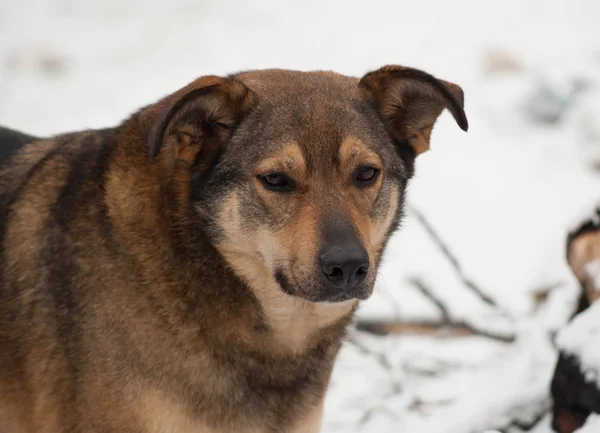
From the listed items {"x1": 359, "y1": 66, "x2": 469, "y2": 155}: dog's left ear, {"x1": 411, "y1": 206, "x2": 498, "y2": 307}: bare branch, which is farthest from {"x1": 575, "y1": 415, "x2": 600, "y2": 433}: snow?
{"x1": 411, "y1": 206, "x2": 498, "y2": 307}: bare branch

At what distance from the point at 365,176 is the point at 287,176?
1.04 ft

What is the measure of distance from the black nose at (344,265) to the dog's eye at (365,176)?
317mm

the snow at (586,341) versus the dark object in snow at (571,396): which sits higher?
the snow at (586,341)

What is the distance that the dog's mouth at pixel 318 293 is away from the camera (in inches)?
119

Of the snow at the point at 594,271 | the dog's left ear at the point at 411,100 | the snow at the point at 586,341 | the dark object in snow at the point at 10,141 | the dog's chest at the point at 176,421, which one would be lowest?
the snow at the point at 586,341

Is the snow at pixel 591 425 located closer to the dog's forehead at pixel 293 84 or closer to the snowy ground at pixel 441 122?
the snowy ground at pixel 441 122

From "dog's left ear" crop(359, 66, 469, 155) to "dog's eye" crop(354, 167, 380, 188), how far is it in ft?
1.04

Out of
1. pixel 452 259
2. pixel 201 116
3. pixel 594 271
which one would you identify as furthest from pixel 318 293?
pixel 452 259

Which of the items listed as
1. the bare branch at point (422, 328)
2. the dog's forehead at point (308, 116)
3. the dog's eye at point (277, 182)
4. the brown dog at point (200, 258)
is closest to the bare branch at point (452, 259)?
the bare branch at point (422, 328)

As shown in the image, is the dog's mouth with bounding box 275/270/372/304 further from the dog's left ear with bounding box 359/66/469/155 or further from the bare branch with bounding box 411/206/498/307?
the bare branch with bounding box 411/206/498/307

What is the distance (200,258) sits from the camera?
3.18 m

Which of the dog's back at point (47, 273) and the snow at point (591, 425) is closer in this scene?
the dog's back at point (47, 273)

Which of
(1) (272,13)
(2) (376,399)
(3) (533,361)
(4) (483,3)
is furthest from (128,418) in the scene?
(4) (483,3)

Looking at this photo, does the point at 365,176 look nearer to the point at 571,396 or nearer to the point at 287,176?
the point at 287,176
